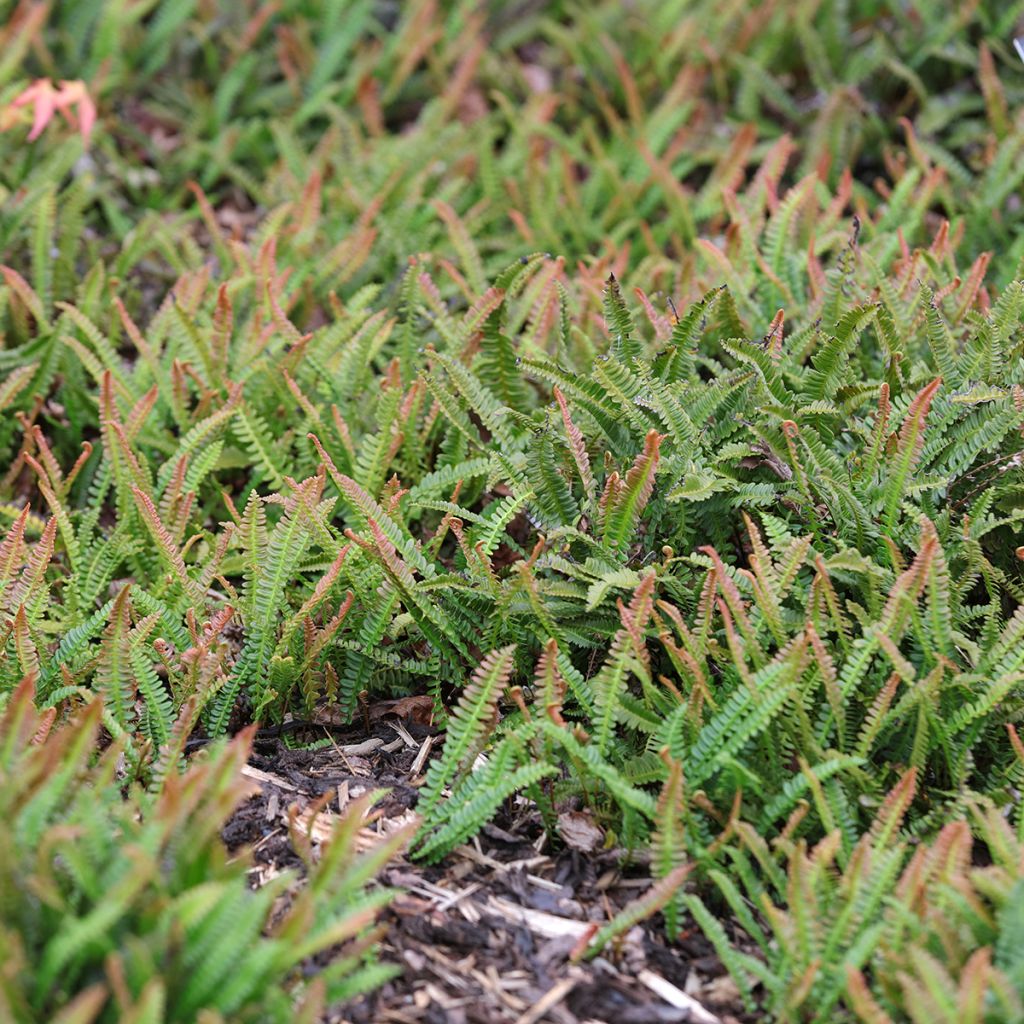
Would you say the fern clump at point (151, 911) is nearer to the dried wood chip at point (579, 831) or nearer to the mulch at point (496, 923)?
the mulch at point (496, 923)

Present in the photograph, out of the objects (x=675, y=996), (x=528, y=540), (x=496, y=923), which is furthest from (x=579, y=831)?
(x=528, y=540)

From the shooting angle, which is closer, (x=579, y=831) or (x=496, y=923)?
(x=496, y=923)

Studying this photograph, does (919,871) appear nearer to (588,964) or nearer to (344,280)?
(588,964)

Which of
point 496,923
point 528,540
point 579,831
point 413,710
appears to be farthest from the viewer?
point 528,540

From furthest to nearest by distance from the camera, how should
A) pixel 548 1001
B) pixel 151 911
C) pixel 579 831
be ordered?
pixel 579 831 → pixel 548 1001 → pixel 151 911

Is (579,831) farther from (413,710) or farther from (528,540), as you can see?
(528,540)

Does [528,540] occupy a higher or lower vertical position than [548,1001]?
higher

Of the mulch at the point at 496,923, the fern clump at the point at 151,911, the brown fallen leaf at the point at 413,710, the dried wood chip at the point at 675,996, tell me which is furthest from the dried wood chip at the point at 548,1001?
the brown fallen leaf at the point at 413,710

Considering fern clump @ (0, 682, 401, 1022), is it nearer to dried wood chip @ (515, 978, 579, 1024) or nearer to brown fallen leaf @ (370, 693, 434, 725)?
dried wood chip @ (515, 978, 579, 1024)
